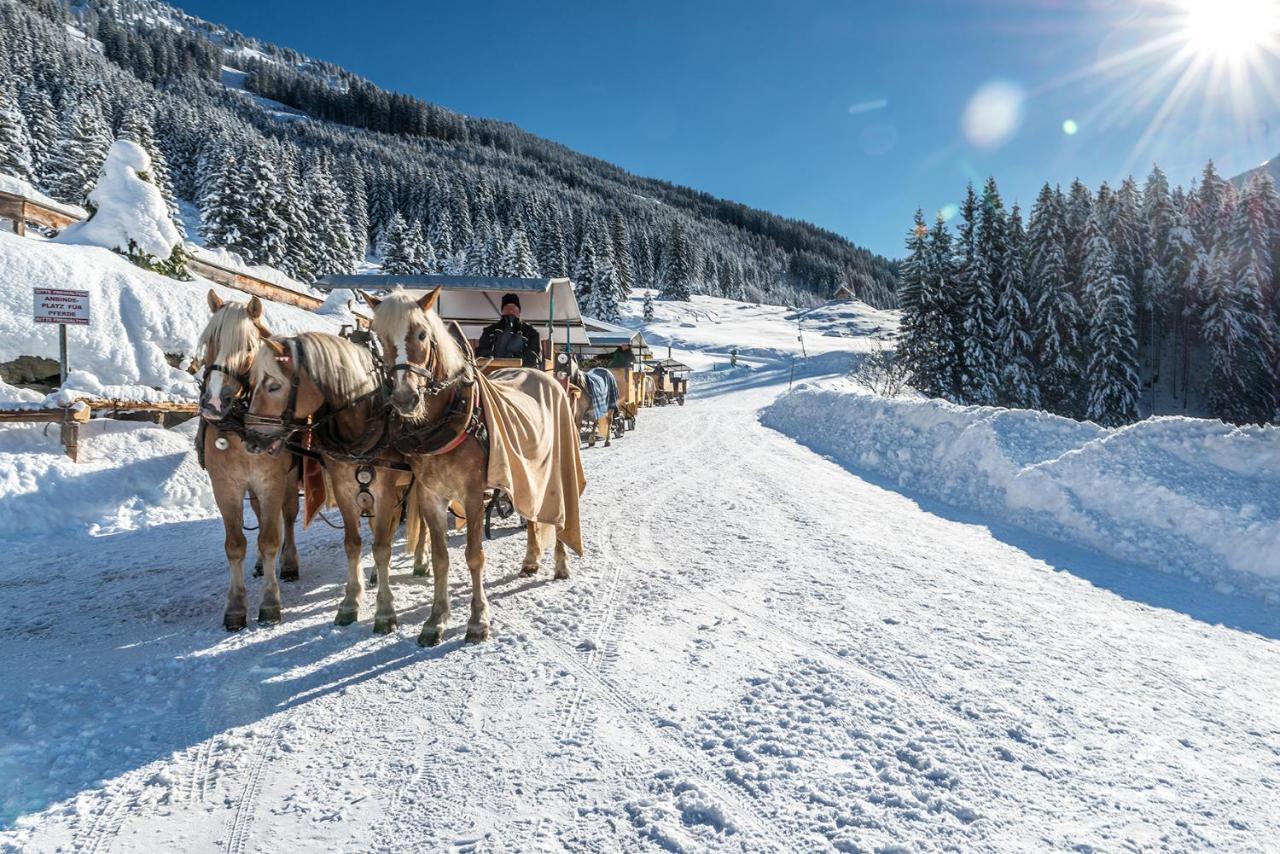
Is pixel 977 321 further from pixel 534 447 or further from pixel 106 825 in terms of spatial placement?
pixel 106 825

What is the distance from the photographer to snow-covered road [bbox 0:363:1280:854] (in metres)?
2.30

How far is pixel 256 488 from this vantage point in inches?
162

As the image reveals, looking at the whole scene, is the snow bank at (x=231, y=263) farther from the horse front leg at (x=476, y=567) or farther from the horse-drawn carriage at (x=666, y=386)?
the horse-drawn carriage at (x=666, y=386)

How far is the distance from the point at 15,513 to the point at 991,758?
27.1 feet

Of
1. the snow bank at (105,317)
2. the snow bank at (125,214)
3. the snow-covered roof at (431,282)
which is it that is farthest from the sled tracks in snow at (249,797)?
the snow bank at (125,214)

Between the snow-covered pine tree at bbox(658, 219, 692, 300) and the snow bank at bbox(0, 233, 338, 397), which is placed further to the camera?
the snow-covered pine tree at bbox(658, 219, 692, 300)

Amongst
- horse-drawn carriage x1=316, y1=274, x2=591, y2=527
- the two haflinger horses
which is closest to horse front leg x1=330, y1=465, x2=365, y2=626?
the two haflinger horses

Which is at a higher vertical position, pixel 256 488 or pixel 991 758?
pixel 256 488

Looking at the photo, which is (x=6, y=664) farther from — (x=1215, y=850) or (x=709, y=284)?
(x=709, y=284)

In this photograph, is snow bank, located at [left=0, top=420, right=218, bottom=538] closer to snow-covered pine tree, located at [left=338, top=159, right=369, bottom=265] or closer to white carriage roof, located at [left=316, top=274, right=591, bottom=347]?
white carriage roof, located at [left=316, top=274, right=591, bottom=347]

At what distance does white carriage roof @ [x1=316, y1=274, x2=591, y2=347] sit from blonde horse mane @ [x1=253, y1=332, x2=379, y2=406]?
4500 mm

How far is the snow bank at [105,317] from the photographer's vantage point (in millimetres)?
8242

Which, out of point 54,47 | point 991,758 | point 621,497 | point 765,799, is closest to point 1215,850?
point 991,758

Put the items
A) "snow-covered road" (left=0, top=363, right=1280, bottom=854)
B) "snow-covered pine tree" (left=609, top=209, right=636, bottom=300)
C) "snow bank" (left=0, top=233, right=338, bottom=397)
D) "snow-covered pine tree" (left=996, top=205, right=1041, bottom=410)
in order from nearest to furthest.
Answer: "snow-covered road" (left=0, top=363, right=1280, bottom=854)
"snow bank" (left=0, top=233, right=338, bottom=397)
"snow-covered pine tree" (left=996, top=205, right=1041, bottom=410)
"snow-covered pine tree" (left=609, top=209, right=636, bottom=300)
